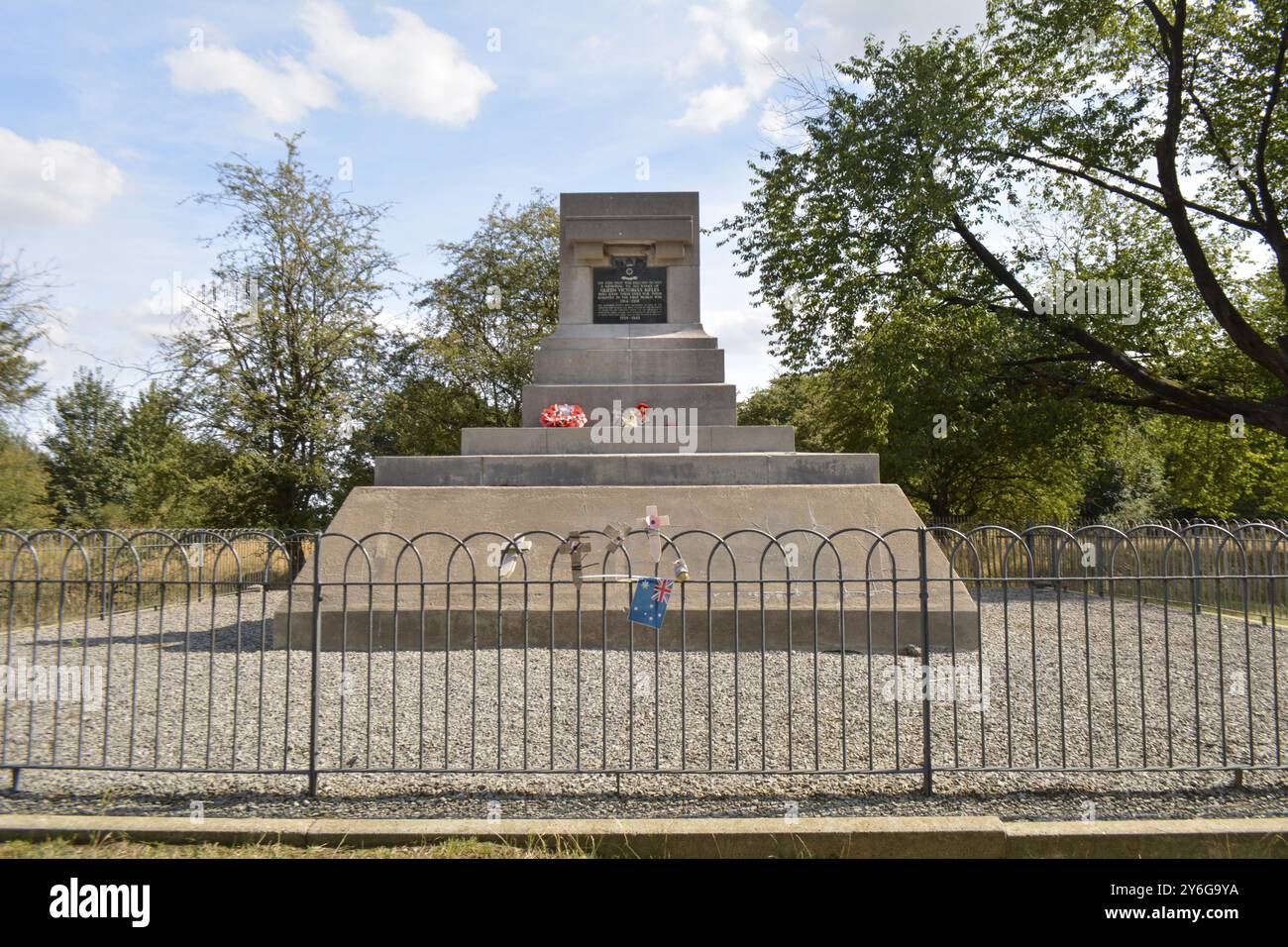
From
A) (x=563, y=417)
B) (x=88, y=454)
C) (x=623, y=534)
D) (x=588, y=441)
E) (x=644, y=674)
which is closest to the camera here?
(x=644, y=674)

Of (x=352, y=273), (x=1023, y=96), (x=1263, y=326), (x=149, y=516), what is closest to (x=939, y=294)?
(x=1023, y=96)

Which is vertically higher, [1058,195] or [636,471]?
[1058,195]

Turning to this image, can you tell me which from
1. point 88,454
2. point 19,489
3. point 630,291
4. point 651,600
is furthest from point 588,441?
point 88,454

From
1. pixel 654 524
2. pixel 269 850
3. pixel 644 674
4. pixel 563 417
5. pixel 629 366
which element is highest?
pixel 629 366

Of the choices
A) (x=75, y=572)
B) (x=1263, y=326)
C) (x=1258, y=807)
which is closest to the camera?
(x=1258, y=807)

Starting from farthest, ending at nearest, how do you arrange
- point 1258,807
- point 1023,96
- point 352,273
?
1. point 352,273
2. point 1023,96
3. point 1258,807

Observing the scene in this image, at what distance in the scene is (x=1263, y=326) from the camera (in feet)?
76.5

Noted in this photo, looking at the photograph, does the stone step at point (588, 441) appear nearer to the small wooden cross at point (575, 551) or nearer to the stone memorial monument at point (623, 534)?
the stone memorial monument at point (623, 534)

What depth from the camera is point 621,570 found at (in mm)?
9086

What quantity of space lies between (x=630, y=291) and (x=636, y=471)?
4672 mm

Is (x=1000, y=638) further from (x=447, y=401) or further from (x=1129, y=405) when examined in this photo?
(x=447, y=401)

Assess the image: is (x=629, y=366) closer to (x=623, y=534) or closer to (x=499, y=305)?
(x=623, y=534)

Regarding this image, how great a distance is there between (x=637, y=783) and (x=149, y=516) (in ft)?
93.2
